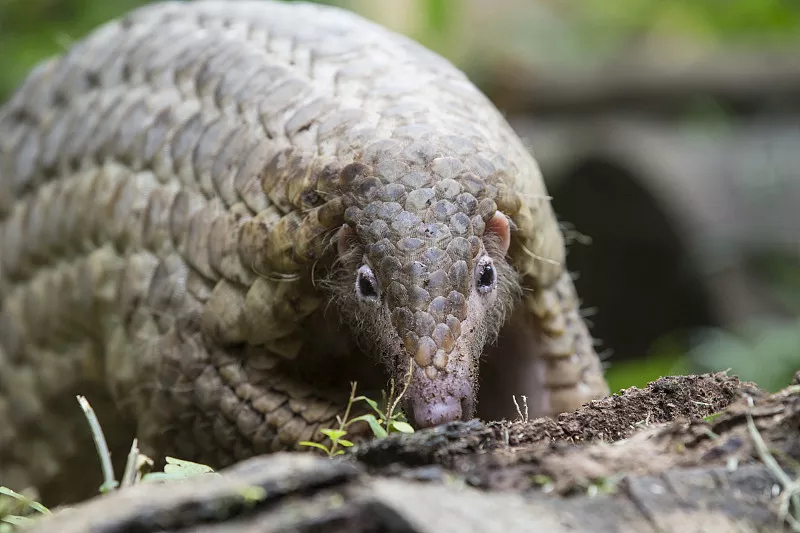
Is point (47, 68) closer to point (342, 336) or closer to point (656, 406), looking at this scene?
point (342, 336)

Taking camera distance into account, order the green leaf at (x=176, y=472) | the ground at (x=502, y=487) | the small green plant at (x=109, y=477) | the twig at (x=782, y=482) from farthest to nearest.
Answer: the green leaf at (x=176, y=472), the small green plant at (x=109, y=477), the twig at (x=782, y=482), the ground at (x=502, y=487)

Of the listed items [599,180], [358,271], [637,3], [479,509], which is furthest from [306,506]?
[637,3]

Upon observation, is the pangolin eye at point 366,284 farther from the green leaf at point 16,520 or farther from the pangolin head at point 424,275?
the green leaf at point 16,520

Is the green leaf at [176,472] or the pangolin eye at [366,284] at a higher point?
the pangolin eye at [366,284]

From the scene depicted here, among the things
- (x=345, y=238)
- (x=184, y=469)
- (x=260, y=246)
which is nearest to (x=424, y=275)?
(x=345, y=238)

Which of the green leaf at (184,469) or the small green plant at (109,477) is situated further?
the green leaf at (184,469)

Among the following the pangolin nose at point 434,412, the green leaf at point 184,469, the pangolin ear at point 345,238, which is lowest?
the pangolin nose at point 434,412

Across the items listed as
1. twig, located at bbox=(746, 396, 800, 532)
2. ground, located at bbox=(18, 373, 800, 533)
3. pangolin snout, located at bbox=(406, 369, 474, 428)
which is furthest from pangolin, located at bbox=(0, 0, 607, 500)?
twig, located at bbox=(746, 396, 800, 532)

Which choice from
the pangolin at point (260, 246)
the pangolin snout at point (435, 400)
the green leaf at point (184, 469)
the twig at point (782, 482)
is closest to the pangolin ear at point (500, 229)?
the pangolin at point (260, 246)

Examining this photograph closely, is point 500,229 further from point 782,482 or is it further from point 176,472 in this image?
point 782,482
